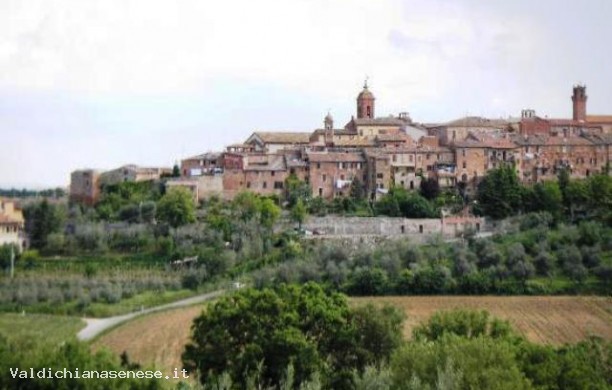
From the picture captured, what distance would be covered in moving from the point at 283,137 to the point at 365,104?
6.75m

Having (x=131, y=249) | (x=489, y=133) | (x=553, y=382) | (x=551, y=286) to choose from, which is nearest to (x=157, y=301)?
(x=131, y=249)

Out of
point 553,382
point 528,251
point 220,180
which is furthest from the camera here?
point 220,180

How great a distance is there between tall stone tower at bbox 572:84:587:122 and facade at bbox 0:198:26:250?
34547mm

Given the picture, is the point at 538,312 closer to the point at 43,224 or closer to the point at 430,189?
the point at 430,189

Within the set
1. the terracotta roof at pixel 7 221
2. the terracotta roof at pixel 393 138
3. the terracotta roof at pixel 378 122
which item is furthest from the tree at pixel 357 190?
the terracotta roof at pixel 7 221

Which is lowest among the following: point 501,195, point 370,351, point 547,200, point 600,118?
point 370,351

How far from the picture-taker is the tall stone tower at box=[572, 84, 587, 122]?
60656 millimetres

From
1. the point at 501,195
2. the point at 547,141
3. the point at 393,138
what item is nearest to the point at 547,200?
the point at 501,195

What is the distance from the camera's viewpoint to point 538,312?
34.7 m

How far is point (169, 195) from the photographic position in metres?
45.2

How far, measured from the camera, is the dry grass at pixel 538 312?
105ft

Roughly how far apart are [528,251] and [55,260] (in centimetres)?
2036

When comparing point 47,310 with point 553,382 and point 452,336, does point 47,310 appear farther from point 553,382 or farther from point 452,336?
point 553,382

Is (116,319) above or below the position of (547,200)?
below
